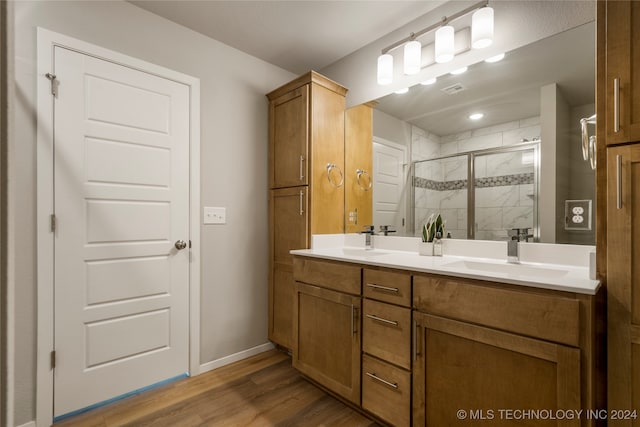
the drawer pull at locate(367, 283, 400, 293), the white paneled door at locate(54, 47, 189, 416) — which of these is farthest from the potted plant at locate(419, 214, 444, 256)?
the white paneled door at locate(54, 47, 189, 416)

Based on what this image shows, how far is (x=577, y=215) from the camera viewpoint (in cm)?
141

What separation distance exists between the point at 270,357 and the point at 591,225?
2235 mm

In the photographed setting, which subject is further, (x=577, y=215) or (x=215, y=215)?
(x=215, y=215)

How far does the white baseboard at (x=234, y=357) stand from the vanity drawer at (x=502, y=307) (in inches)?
63.4

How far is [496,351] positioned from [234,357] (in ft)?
6.18

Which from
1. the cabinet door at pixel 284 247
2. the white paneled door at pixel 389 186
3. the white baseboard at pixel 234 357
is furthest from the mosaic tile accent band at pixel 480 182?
the white baseboard at pixel 234 357

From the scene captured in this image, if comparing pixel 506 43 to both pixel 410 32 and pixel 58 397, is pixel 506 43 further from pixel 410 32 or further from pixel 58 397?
pixel 58 397

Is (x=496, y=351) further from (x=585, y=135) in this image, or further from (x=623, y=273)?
(x=585, y=135)

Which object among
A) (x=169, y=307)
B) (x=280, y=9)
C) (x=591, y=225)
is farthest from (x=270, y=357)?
(x=280, y=9)

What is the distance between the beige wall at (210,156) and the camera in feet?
5.05

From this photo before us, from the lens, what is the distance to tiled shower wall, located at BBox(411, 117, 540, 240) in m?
1.61

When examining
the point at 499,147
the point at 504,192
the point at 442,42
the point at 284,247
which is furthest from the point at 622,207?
the point at 284,247

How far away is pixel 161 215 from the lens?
1.99 m

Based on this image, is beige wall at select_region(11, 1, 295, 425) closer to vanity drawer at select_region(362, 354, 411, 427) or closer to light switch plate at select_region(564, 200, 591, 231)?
vanity drawer at select_region(362, 354, 411, 427)
